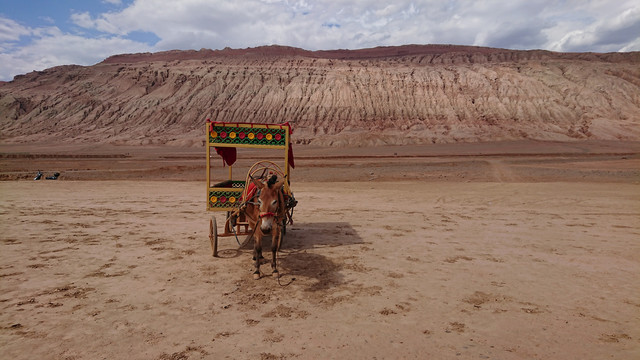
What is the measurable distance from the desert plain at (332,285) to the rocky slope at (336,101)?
47.0 meters

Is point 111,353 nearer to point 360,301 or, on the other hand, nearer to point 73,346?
point 73,346

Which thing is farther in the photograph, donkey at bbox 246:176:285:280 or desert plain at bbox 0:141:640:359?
donkey at bbox 246:176:285:280

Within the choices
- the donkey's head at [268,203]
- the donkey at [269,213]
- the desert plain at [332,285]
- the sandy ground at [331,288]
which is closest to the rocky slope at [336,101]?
the desert plain at [332,285]

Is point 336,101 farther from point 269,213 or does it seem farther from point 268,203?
point 269,213

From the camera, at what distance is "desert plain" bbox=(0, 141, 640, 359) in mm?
4816

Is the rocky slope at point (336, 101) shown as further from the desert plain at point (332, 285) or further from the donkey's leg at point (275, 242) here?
the donkey's leg at point (275, 242)

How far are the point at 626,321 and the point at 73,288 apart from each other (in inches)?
349

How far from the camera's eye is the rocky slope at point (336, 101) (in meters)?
63.2

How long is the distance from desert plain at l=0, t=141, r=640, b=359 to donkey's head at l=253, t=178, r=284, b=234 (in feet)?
3.87

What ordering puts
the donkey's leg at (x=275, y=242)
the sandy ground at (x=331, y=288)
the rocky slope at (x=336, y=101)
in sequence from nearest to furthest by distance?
the sandy ground at (x=331, y=288) < the donkey's leg at (x=275, y=242) < the rocky slope at (x=336, y=101)

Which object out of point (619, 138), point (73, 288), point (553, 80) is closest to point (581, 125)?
point (619, 138)

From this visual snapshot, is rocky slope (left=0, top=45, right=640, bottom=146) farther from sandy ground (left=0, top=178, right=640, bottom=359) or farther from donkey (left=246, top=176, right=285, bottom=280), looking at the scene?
donkey (left=246, top=176, right=285, bottom=280)

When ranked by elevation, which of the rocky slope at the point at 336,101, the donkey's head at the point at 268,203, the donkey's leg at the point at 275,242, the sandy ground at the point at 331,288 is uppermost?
the rocky slope at the point at 336,101

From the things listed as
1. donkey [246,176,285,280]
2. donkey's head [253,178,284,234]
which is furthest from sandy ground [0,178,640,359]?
donkey's head [253,178,284,234]
